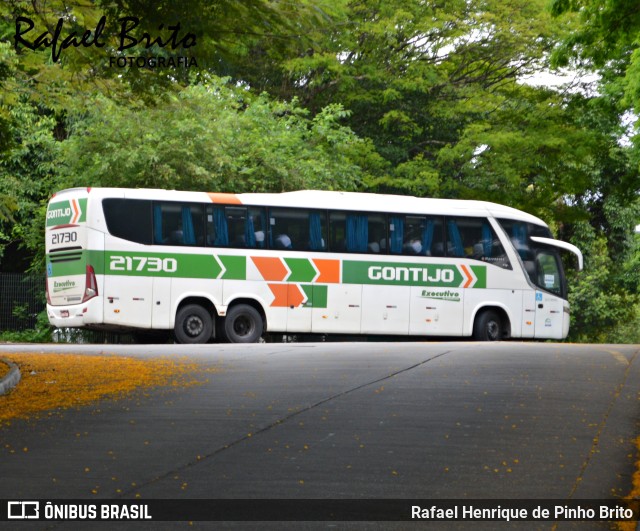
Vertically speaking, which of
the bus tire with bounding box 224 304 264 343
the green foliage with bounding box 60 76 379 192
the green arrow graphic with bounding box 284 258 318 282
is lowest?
the bus tire with bounding box 224 304 264 343

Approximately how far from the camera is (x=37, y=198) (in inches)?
1641

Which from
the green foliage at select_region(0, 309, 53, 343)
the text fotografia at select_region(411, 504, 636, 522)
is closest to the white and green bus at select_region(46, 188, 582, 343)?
the green foliage at select_region(0, 309, 53, 343)

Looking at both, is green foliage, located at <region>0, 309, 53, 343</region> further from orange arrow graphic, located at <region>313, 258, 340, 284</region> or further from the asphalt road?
the asphalt road

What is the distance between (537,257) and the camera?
110 feet

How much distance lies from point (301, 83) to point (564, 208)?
10460 millimetres

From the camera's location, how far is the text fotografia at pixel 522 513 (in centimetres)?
777

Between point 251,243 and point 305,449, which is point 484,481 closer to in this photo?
point 305,449

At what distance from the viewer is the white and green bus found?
29.8 meters

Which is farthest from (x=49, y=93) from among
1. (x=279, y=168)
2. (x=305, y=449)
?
(x=279, y=168)

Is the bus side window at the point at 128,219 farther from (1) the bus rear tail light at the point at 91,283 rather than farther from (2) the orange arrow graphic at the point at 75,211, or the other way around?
(1) the bus rear tail light at the point at 91,283

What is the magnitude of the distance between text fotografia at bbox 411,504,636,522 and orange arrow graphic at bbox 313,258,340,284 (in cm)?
2328

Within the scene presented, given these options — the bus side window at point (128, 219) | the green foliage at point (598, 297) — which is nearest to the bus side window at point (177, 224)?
the bus side window at point (128, 219)

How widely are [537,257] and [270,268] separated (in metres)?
7.46

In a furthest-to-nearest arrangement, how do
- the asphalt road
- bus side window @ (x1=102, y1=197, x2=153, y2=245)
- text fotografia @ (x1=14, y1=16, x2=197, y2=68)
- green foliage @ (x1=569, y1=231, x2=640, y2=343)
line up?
green foliage @ (x1=569, y1=231, x2=640, y2=343) → bus side window @ (x1=102, y1=197, x2=153, y2=245) → text fotografia @ (x1=14, y1=16, x2=197, y2=68) → the asphalt road
